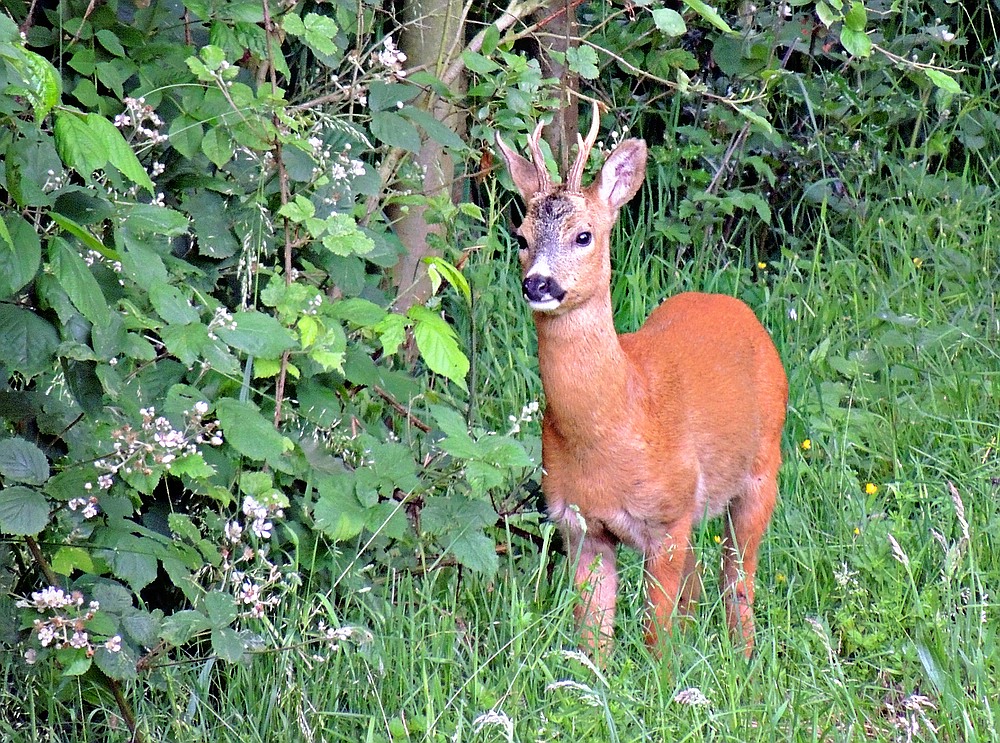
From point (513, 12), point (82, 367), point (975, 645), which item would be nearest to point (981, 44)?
point (513, 12)

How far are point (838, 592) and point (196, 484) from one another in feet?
5.43

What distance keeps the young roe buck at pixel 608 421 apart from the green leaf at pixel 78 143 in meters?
1.62

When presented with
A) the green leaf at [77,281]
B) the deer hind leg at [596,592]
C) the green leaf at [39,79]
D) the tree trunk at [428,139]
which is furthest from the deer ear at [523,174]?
the green leaf at [39,79]

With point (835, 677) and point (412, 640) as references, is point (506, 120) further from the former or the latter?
point (835, 677)

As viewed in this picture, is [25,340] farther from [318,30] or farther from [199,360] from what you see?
[318,30]

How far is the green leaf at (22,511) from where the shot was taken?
2732 millimetres

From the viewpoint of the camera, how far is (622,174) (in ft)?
13.4

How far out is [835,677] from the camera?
3.26m

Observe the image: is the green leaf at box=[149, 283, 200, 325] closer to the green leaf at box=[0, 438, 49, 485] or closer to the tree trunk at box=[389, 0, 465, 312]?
the green leaf at box=[0, 438, 49, 485]

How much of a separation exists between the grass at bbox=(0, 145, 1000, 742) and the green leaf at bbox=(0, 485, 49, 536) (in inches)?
22.5

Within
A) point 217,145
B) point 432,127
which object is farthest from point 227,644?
point 432,127

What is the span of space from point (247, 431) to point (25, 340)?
1.74 feet

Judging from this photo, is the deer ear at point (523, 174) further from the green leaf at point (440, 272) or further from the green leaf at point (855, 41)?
the green leaf at point (855, 41)

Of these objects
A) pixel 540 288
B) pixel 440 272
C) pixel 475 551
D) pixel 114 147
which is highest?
pixel 114 147
